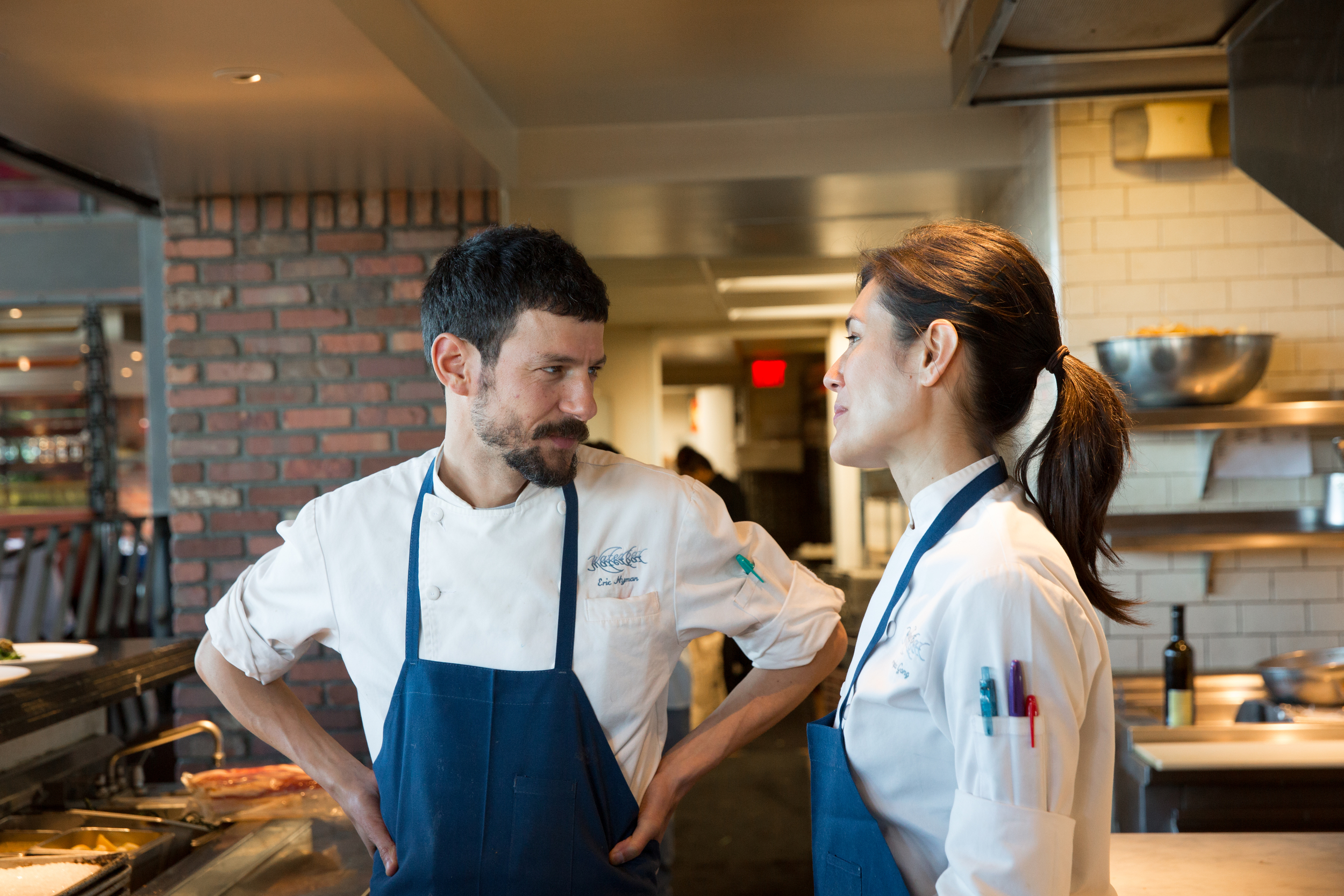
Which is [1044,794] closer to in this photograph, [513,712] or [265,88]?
[513,712]

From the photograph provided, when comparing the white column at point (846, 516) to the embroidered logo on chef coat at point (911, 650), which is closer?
the embroidered logo on chef coat at point (911, 650)

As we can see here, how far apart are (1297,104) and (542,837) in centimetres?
154

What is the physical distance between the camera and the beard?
155 centimetres

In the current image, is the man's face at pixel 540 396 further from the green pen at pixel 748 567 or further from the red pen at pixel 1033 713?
the red pen at pixel 1033 713

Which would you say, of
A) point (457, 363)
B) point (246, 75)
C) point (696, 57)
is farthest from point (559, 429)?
point (696, 57)

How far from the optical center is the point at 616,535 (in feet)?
5.21

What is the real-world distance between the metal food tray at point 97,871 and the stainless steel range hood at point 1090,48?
1.83m

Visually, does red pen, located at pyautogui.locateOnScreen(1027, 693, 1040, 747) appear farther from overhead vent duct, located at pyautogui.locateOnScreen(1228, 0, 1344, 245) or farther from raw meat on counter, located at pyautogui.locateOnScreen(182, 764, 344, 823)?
raw meat on counter, located at pyautogui.locateOnScreen(182, 764, 344, 823)

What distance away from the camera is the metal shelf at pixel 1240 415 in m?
3.13

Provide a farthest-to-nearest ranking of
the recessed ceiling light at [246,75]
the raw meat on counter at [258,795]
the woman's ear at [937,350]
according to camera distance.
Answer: the recessed ceiling light at [246,75] < the raw meat on counter at [258,795] < the woman's ear at [937,350]

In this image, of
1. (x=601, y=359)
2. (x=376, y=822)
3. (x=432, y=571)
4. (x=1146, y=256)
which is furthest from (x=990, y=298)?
(x=1146, y=256)

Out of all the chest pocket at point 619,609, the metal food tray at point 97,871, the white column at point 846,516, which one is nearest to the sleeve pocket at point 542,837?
the chest pocket at point 619,609

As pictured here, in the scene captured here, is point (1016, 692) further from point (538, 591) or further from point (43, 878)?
point (43, 878)

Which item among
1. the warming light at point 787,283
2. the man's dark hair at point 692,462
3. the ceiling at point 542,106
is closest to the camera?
the ceiling at point 542,106
